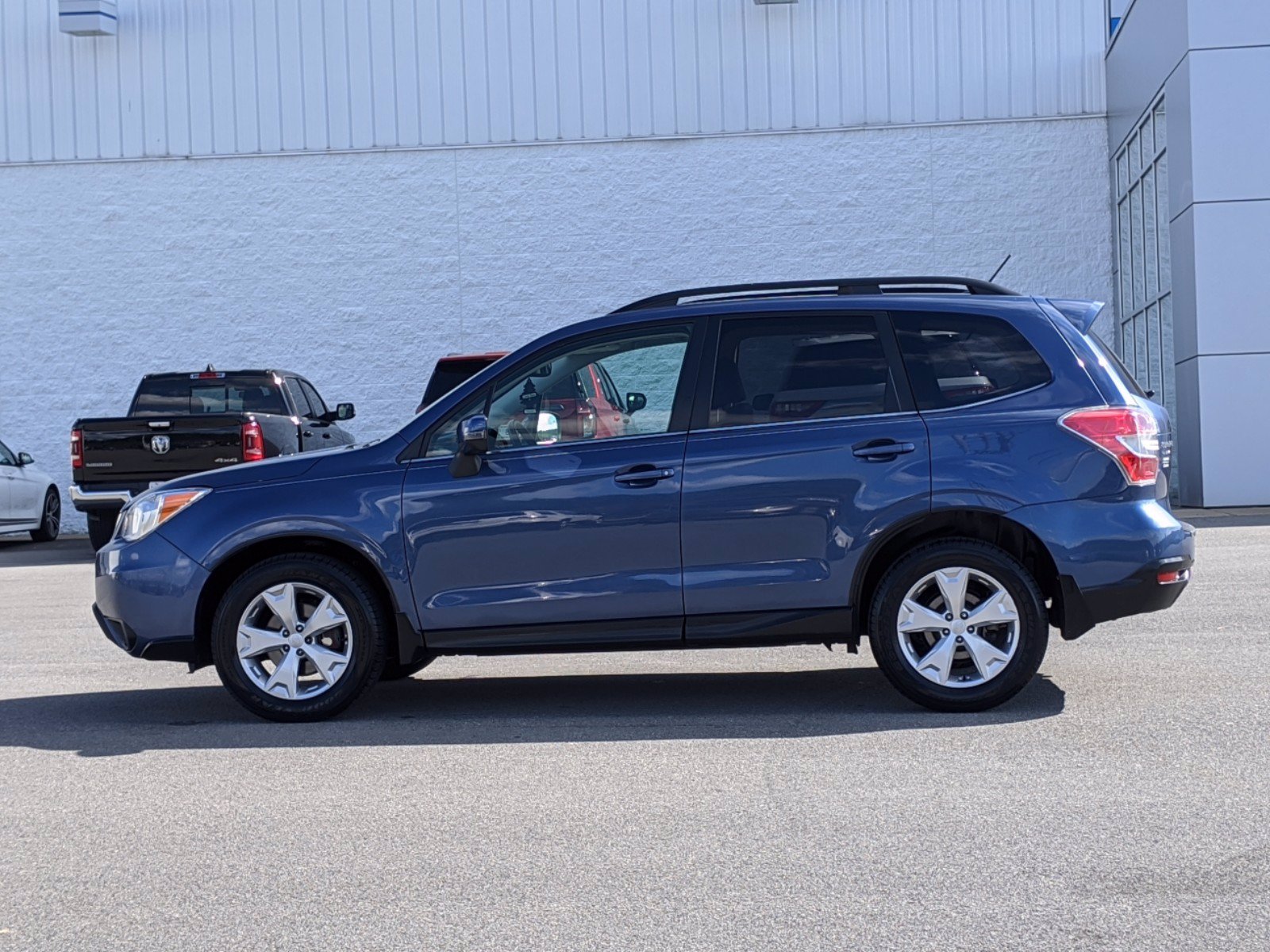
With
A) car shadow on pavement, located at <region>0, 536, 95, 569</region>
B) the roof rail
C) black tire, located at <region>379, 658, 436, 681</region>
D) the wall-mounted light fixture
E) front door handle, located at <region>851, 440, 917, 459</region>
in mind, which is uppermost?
the wall-mounted light fixture

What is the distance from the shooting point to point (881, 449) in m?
7.17

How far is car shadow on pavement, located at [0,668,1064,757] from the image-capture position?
706cm

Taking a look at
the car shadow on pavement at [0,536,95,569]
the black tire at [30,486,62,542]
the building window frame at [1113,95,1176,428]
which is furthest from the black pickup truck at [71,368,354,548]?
the building window frame at [1113,95,1176,428]

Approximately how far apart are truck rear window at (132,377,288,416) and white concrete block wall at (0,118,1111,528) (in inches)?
299

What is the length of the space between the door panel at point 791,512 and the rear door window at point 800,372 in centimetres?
15

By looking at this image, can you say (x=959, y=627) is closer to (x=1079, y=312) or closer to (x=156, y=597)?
(x=1079, y=312)

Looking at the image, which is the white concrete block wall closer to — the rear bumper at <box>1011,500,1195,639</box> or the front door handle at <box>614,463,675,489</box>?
the front door handle at <box>614,463,675,489</box>

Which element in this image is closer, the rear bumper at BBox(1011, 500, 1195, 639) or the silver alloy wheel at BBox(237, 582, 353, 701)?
the rear bumper at BBox(1011, 500, 1195, 639)

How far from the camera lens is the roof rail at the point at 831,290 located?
25.2 ft

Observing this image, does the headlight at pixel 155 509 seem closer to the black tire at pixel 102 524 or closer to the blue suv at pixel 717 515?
the blue suv at pixel 717 515

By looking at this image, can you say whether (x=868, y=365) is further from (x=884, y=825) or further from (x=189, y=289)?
(x=189, y=289)

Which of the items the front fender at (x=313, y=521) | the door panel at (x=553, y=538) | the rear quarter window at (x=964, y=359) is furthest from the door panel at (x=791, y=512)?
the front fender at (x=313, y=521)

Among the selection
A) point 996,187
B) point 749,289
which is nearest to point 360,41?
point 996,187

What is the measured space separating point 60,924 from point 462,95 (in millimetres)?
22434
